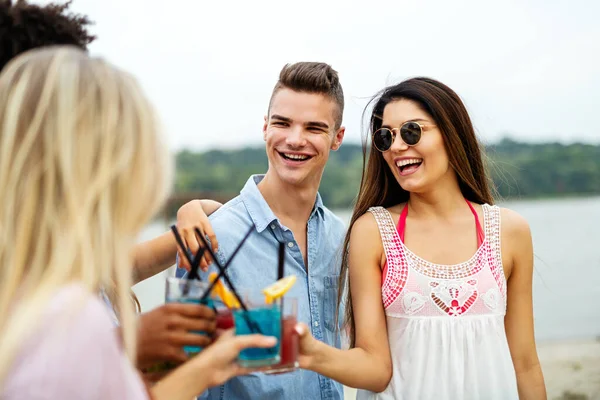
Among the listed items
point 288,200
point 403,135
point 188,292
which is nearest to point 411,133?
point 403,135

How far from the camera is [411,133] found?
2775 mm

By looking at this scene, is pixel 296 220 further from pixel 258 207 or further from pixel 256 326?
pixel 256 326

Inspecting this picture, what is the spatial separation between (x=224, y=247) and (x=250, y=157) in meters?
28.1

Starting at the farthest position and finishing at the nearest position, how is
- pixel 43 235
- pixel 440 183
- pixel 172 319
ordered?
pixel 440 183 → pixel 172 319 → pixel 43 235

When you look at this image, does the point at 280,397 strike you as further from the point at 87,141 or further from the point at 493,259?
the point at 87,141

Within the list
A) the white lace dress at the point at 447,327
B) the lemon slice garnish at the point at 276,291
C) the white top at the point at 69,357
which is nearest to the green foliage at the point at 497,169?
the lemon slice garnish at the point at 276,291

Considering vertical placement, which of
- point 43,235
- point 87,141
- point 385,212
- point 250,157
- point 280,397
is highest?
point 87,141

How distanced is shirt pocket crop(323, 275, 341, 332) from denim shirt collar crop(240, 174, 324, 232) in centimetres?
36

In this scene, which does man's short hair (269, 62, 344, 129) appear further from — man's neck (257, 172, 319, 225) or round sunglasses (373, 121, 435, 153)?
round sunglasses (373, 121, 435, 153)

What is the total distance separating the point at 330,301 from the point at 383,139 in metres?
0.83

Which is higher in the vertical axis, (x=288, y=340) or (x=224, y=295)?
(x=224, y=295)

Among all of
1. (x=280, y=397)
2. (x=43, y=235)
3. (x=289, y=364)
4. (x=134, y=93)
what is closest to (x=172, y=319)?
(x=289, y=364)

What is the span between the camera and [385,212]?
9.52 feet

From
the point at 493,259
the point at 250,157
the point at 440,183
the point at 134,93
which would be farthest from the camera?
the point at 250,157
